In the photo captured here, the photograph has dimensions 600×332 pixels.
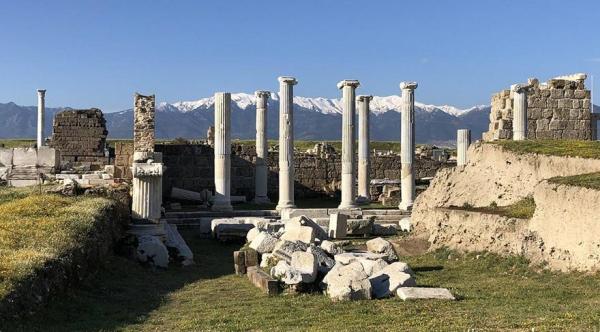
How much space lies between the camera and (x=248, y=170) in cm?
4247

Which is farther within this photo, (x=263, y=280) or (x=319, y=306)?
(x=263, y=280)

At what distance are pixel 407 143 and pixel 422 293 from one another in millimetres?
20591

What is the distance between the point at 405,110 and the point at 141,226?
1529cm

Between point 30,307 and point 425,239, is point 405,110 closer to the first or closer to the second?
point 425,239

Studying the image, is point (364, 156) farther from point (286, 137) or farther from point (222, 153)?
point (222, 153)

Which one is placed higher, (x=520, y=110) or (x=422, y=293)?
(x=520, y=110)

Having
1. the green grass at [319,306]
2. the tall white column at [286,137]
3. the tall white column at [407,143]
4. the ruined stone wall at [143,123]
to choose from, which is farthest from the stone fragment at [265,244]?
the ruined stone wall at [143,123]

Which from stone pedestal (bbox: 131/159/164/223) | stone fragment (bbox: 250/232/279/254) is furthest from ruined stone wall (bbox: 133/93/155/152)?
stone fragment (bbox: 250/232/279/254)

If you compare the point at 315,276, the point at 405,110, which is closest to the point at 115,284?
the point at 315,276

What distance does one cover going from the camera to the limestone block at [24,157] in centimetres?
3712

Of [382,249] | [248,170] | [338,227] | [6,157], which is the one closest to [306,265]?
[382,249]

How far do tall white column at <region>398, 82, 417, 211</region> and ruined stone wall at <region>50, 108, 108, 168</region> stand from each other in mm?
20733

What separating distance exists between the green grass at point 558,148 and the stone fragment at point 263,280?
30.7 ft

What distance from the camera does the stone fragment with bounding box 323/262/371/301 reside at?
14.3m
